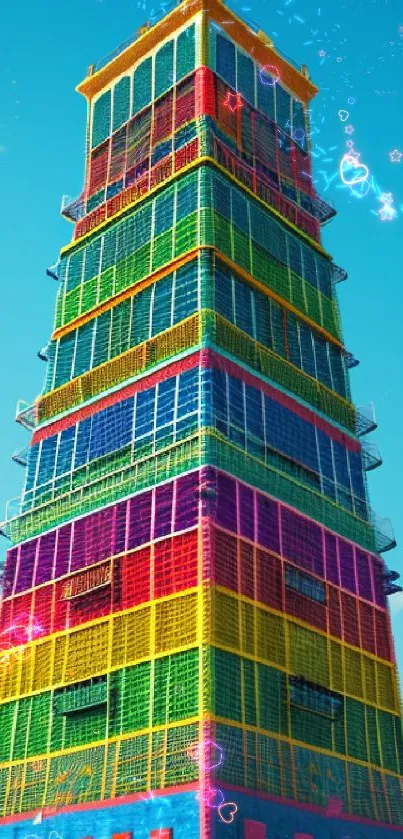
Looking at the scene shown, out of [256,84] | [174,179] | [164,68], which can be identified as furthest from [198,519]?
[256,84]

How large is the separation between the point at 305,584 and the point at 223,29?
130 feet

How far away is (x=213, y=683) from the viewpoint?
40781 millimetres

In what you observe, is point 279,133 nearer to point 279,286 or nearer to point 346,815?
point 279,286

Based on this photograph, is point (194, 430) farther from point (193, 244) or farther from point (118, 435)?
point (193, 244)

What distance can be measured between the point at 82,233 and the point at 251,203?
42.5 ft

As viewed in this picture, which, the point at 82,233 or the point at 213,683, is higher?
the point at 82,233

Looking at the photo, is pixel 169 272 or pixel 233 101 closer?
pixel 169 272

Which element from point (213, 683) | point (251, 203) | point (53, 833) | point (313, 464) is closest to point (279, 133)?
point (251, 203)

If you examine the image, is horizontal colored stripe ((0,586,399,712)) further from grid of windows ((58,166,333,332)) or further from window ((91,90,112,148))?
window ((91,90,112,148))

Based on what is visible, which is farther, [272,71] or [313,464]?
[272,71]

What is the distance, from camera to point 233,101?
64750mm

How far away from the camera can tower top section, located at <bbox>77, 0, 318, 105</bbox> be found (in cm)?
Result: 6600

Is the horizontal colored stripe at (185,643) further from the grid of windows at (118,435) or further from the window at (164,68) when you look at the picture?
the window at (164,68)

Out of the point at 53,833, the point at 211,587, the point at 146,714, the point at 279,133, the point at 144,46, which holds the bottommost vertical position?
the point at 53,833
